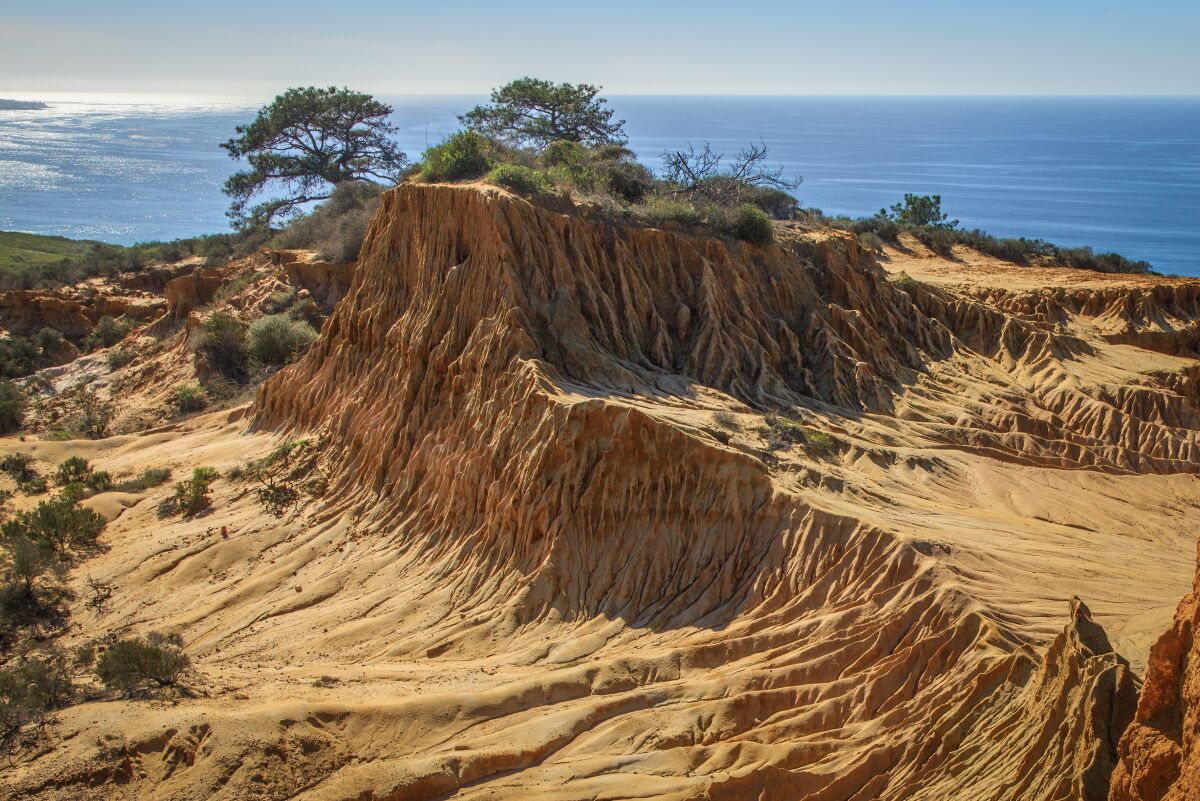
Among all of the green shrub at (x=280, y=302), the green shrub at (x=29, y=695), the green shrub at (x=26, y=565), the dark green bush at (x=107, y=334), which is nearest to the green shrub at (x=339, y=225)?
the green shrub at (x=280, y=302)

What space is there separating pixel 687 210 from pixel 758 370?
4562 mm

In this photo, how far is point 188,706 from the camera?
10453 millimetres

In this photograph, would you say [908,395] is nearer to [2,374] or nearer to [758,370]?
[758,370]

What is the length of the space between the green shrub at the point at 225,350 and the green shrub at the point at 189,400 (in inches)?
46.3

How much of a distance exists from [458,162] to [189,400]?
38.2ft

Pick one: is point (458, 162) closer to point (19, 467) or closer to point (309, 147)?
point (19, 467)

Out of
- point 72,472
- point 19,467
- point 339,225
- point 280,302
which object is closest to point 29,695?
point 72,472

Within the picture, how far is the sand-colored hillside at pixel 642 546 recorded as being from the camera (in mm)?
9469

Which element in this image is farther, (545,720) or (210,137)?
(210,137)

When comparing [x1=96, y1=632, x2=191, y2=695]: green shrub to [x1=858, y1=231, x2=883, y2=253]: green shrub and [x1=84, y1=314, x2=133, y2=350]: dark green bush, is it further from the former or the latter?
[x1=858, y1=231, x2=883, y2=253]: green shrub

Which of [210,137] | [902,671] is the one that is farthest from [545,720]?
[210,137]

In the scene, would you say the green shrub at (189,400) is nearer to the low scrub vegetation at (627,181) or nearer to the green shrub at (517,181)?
the low scrub vegetation at (627,181)

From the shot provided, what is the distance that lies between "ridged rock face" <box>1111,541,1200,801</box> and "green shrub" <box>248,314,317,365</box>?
77.5 feet

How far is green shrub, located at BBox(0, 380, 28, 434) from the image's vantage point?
25750 millimetres
